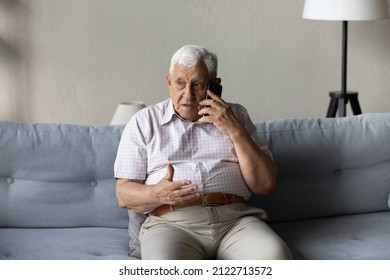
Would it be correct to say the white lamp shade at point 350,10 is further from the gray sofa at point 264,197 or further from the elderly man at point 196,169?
the elderly man at point 196,169

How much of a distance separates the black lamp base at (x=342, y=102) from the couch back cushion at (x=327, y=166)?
0.99 m

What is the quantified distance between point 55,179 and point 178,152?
0.50m

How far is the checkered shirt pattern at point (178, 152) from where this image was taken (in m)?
2.70

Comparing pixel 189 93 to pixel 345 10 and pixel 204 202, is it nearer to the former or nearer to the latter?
pixel 204 202

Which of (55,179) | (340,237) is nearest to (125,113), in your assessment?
(55,179)

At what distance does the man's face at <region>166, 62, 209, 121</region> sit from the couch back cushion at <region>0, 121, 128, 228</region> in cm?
35

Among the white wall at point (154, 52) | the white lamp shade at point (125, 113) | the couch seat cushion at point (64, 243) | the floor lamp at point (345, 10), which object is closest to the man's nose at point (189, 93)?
the couch seat cushion at point (64, 243)

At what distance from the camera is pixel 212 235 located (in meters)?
2.64

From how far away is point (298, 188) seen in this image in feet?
9.98

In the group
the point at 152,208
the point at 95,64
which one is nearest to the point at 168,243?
the point at 152,208

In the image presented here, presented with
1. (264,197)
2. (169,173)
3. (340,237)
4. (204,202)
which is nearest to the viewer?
(169,173)

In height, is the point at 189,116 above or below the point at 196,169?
above

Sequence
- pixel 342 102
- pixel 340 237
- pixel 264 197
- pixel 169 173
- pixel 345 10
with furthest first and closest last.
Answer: pixel 342 102 → pixel 345 10 → pixel 264 197 → pixel 340 237 → pixel 169 173

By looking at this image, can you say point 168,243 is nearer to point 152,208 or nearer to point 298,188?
point 152,208
